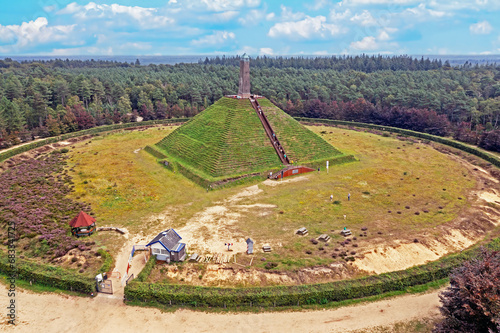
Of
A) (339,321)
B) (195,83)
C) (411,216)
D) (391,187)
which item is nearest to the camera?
(339,321)

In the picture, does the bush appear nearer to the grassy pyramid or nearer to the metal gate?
the metal gate

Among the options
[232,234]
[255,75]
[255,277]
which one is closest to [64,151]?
[232,234]

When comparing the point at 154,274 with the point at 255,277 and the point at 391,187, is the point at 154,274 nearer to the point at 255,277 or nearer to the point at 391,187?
the point at 255,277

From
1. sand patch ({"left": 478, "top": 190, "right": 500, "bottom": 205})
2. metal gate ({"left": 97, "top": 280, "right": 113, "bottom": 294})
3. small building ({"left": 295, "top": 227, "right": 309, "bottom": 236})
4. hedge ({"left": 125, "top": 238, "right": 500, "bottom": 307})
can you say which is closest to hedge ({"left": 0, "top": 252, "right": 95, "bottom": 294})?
metal gate ({"left": 97, "top": 280, "right": 113, "bottom": 294})

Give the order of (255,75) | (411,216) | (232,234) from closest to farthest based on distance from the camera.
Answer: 1. (232,234)
2. (411,216)
3. (255,75)

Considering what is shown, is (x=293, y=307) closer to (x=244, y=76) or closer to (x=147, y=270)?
(x=147, y=270)

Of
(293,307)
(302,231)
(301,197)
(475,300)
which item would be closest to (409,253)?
(302,231)
